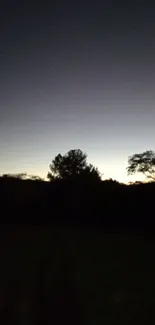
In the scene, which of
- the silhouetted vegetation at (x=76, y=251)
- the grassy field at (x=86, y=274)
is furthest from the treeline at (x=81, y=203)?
the grassy field at (x=86, y=274)

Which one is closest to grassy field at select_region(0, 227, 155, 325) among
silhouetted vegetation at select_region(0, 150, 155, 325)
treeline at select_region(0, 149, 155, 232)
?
silhouetted vegetation at select_region(0, 150, 155, 325)

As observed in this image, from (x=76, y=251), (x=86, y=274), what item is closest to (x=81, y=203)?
(x=76, y=251)

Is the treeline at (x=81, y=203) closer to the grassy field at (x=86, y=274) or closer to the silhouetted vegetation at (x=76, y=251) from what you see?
the silhouetted vegetation at (x=76, y=251)

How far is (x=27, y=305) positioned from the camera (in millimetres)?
6914

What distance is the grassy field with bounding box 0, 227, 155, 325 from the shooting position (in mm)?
7344

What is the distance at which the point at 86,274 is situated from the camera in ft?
Answer: 43.0

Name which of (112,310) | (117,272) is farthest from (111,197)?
(112,310)

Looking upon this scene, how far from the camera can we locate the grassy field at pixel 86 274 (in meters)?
7.34

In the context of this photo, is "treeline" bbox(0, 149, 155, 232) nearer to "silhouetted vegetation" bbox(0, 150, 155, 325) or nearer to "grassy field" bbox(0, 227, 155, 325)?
"silhouetted vegetation" bbox(0, 150, 155, 325)

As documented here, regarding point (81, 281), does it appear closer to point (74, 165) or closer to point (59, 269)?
point (59, 269)

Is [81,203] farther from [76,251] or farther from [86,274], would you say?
[86,274]

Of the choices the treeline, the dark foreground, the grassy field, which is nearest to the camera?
the dark foreground

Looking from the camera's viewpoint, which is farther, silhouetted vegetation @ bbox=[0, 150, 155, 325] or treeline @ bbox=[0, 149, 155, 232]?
treeline @ bbox=[0, 149, 155, 232]

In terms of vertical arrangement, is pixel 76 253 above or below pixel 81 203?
below
